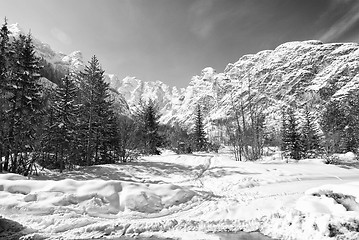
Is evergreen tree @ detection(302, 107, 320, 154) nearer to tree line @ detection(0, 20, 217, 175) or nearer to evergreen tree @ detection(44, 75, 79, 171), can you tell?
tree line @ detection(0, 20, 217, 175)

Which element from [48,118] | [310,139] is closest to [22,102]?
[48,118]

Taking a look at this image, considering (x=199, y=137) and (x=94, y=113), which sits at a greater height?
(x=94, y=113)

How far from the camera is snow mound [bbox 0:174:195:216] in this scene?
791 centimetres

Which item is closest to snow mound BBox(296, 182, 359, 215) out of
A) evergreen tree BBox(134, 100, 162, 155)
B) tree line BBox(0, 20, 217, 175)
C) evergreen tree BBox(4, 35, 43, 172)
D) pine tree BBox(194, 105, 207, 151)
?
tree line BBox(0, 20, 217, 175)

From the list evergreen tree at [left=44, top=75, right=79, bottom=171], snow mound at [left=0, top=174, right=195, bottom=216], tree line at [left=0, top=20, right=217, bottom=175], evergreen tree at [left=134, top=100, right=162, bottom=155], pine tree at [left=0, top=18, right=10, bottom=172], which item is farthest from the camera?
evergreen tree at [left=134, top=100, right=162, bottom=155]

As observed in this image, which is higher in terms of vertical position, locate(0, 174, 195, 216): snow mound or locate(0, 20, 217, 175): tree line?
locate(0, 20, 217, 175): tree line

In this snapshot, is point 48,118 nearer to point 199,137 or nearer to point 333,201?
point 333,201

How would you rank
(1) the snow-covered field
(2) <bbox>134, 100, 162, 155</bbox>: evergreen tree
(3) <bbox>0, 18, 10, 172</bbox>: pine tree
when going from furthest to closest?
(2) <bbox>134, 100, 162, 155</bbox>: evergreen tree → (3) <bbox>0, 18, 10, 172</bbox>: pine tree → (1) the snow-covered field

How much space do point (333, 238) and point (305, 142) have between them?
3483cm

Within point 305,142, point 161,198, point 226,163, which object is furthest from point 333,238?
point 305,142

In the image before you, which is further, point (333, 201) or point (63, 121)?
point (63, 121)

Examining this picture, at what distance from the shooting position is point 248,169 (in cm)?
1590

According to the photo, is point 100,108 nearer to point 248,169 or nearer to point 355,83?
point 248,169

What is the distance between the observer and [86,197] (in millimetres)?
8500
